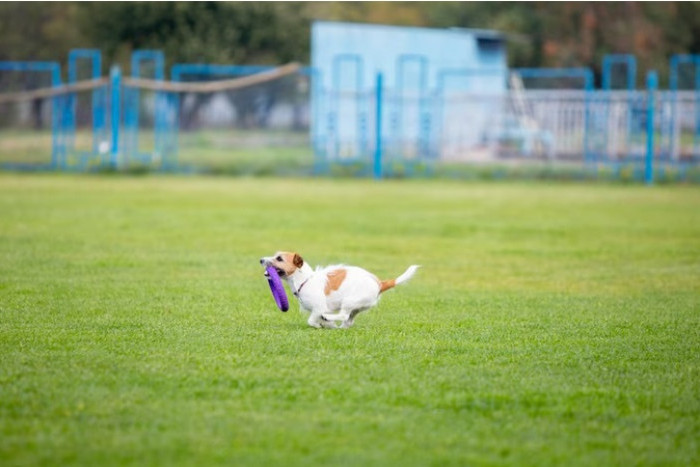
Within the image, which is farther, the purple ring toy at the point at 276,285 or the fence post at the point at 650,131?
the fence post at the point at 650,131

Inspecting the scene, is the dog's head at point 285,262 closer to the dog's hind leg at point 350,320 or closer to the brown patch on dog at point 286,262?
the brown patch on dog at point 286,262

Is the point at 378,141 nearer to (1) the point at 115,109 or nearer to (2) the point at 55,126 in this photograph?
(1) the point at 115,109

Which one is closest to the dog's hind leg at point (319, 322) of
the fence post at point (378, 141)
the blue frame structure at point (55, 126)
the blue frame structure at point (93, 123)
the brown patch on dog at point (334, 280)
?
the brown patch on dog at point (334, 280)

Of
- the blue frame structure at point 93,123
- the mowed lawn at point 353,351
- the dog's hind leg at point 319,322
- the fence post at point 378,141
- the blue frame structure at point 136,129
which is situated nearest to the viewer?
the mowed lawn at point 353,351

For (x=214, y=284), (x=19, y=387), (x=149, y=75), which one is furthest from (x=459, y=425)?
(x=149, y=75)

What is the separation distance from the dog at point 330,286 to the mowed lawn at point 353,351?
19 centimetres

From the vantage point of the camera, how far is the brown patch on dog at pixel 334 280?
8438mm

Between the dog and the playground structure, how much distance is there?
23.4 metres

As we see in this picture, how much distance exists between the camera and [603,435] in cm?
589

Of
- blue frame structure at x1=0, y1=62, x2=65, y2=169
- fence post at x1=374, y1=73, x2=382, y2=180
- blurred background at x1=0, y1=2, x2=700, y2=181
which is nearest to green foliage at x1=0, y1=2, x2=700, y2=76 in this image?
blurred background at x1=0, y1=2, x2=700, y2=181

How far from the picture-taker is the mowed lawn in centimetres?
563

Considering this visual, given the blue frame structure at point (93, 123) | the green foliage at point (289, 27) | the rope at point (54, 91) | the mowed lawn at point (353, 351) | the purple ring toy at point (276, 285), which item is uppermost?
the green foliage at point (289, 27)

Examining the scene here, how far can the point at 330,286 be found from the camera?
845 centimetres

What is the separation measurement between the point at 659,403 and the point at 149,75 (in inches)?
1577
